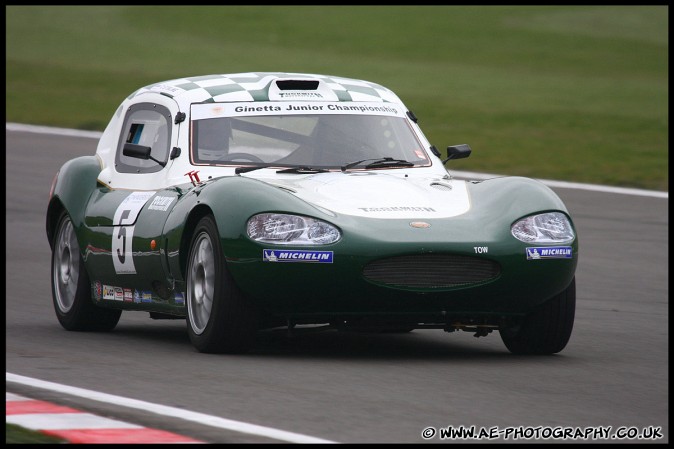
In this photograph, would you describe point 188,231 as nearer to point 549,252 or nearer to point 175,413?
point 549,252

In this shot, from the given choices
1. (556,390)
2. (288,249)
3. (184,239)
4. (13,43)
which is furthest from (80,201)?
(13,43)

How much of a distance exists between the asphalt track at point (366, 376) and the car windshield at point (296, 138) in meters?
1.05

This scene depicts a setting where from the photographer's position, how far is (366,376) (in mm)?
6820

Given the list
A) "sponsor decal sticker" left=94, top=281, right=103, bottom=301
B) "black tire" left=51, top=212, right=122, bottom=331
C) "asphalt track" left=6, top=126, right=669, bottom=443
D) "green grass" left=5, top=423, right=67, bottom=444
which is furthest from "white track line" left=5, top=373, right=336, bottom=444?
"black tire" left=51, top=212, right=122, bottom=331

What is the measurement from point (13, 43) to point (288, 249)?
38.0 m

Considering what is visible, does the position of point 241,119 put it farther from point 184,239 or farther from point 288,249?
point 288,249

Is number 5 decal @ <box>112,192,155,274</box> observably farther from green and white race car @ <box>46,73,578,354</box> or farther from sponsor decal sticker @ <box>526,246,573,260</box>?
sponsor decal sticker @ <box>526,246,573,260</box>

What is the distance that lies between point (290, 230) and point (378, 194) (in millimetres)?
640

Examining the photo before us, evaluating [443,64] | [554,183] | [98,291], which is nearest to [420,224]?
[98,291]

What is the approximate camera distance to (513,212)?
762 centimetres

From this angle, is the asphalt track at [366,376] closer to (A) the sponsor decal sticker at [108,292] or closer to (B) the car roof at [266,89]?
(A) the sponsor decal sticker at [108,292]

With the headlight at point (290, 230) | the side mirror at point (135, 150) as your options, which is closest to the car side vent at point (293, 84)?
the side mirror at point (135, 150)

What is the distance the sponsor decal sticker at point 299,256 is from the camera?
23.7 feet

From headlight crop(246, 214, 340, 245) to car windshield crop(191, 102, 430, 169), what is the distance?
4.13ft
